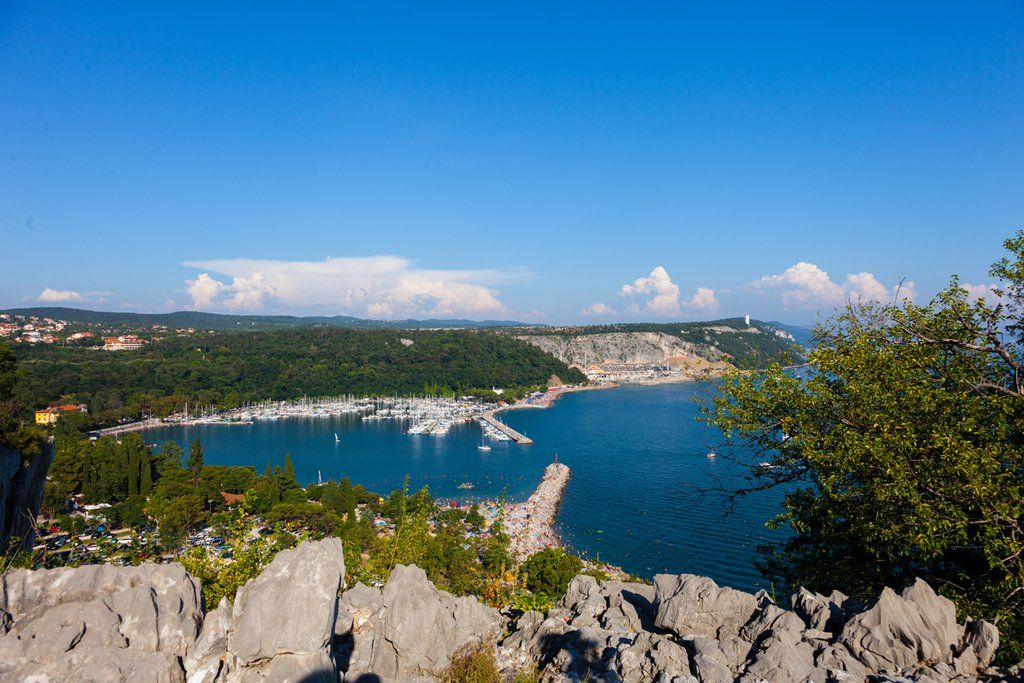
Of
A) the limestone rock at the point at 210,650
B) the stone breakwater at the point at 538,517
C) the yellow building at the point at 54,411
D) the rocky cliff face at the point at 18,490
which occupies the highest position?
the limestone rock at the point at 210,650

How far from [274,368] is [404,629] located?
83522 mm

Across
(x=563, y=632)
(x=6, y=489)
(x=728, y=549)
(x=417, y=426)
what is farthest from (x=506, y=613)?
(x=417, y=426)

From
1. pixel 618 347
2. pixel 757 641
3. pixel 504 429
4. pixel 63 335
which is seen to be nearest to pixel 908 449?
pixel 757 641

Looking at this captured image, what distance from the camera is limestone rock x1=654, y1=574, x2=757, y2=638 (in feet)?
17.4

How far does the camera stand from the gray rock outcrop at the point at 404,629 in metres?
4.87

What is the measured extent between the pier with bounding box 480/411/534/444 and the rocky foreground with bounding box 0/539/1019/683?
145 ft

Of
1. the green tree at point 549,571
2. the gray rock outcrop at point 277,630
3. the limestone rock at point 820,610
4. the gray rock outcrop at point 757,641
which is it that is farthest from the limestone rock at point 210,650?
the green tree at point 549,571

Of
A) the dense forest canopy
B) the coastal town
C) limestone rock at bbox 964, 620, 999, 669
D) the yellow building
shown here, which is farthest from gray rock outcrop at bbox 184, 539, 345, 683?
the coastal town

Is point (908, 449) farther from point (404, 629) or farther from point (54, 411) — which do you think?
point (54, 411)

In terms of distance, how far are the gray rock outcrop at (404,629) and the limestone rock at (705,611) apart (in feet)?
5.80

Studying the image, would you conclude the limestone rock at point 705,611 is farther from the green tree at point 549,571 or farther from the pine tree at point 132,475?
the pine tree at point 132,475

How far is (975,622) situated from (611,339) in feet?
397

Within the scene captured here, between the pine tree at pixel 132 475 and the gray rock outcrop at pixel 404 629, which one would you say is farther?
the pine tree at pixel 132 475

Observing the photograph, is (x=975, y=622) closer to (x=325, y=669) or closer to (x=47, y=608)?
(x=325, y=669)
